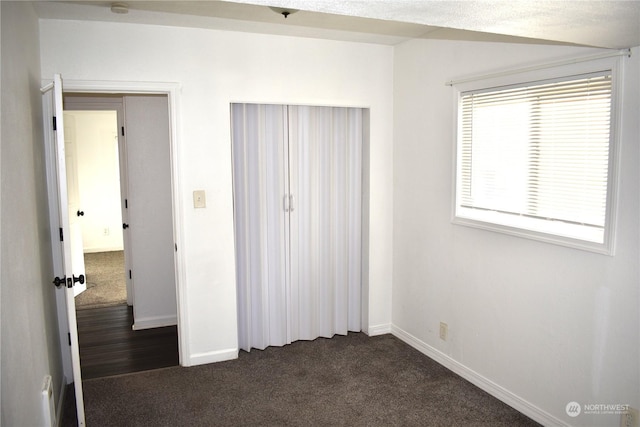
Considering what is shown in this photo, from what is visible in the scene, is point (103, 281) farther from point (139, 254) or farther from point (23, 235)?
point (23, 235)

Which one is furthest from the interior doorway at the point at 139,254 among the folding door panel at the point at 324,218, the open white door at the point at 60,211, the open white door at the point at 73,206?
the folding door panel at the point at 324,218

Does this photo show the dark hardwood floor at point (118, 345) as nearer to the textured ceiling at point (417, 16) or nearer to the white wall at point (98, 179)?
the textured ceiling at point (417, 16)

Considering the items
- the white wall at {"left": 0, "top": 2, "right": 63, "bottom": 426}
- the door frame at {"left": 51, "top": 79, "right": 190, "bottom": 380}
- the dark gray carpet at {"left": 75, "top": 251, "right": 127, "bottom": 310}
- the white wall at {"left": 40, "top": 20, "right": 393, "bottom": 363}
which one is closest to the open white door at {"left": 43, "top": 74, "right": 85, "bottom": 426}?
the white wall at {"left": 0, "top": 2, "right": 63, "bottom": 426}

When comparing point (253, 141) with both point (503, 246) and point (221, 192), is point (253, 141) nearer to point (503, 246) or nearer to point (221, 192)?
point (221, 192)

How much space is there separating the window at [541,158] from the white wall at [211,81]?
1083 mm

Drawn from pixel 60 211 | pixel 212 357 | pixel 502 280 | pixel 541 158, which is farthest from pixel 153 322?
pixel 541 158

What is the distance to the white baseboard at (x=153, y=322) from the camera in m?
4.70

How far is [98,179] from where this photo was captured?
812cm

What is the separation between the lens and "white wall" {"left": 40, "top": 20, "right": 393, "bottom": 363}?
3.33m

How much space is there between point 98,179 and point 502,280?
707 centimetres

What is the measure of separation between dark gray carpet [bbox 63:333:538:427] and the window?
3.81ft

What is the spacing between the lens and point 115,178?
8234 millimetres

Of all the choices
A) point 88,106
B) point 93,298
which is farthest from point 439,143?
point 93,298

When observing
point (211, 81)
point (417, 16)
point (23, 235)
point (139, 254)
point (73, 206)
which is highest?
point (211, 81)
